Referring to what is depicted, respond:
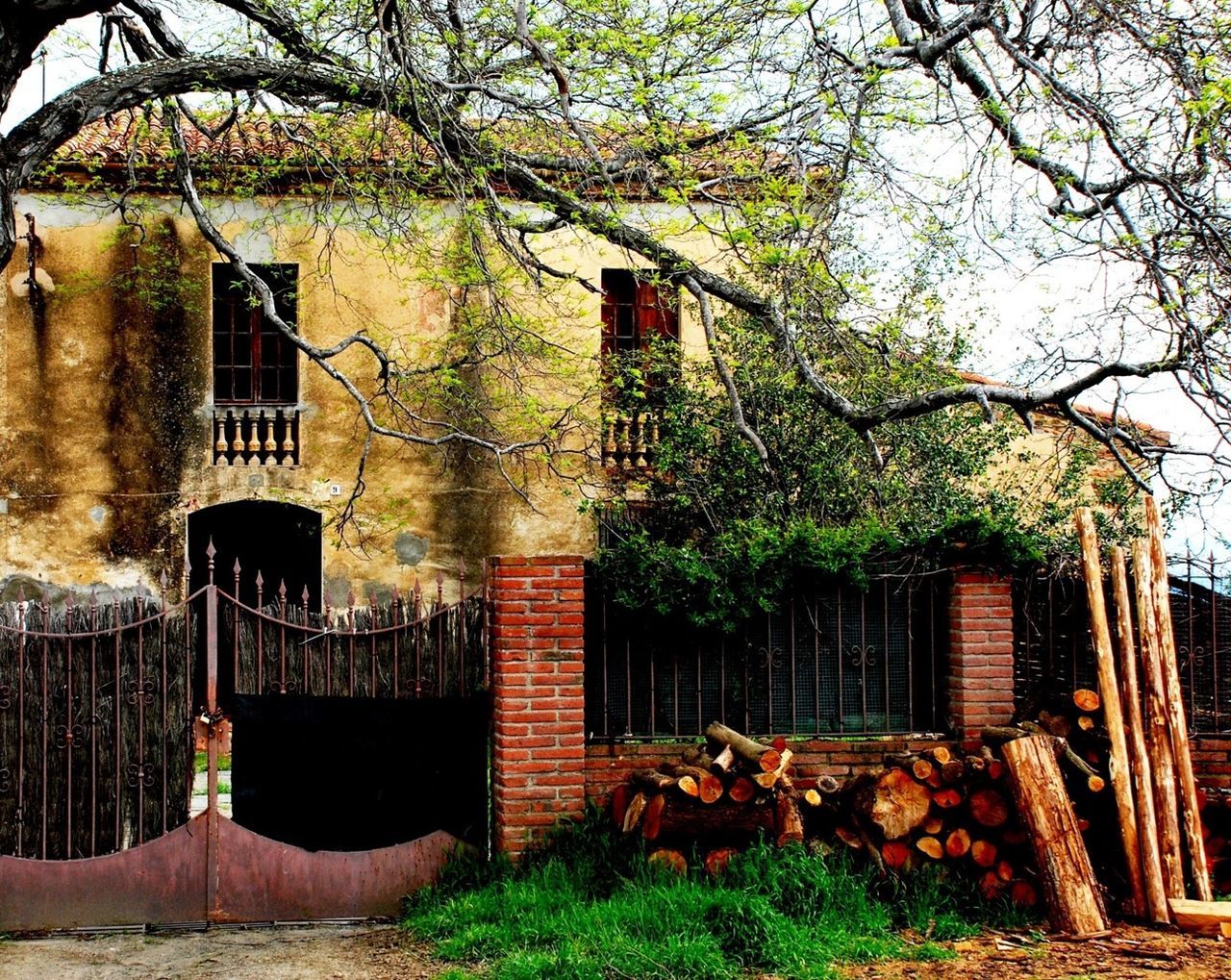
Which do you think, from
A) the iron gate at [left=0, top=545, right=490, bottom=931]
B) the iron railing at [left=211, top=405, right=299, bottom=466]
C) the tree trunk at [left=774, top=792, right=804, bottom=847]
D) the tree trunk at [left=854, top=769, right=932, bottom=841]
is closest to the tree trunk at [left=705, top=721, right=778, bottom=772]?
the tree trunk at [left=774, top=792, right=804, bottom=847]

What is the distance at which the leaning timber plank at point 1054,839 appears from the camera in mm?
6203

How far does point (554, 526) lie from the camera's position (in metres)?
15.2

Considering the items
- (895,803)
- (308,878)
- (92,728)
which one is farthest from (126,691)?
(895,803)

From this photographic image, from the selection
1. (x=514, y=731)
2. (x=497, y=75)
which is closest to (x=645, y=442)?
(x=497, y=75)

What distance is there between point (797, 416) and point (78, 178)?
29.9ft

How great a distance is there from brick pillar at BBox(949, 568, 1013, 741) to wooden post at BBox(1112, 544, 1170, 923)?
68 cm

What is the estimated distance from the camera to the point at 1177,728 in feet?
22.0

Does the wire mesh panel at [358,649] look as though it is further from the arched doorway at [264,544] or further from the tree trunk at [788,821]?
the arched doorway at [264,544]

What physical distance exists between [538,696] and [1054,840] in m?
2.89

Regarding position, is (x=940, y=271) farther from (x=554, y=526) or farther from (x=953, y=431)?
(x=554, y=526)

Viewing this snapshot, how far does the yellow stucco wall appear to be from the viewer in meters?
14.8

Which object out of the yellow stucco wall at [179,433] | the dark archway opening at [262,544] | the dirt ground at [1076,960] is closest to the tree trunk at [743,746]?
the dirt ground at [1076,960]

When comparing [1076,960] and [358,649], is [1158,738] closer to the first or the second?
[1076,960]

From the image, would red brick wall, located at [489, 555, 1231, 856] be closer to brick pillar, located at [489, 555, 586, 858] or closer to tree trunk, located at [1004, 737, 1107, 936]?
brick pillar, located at [489, 555, 586, 858]
